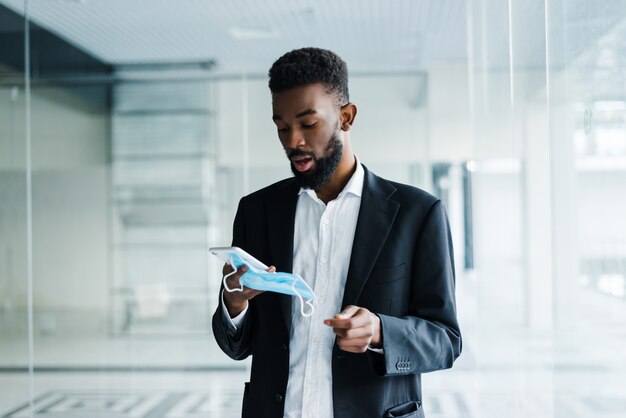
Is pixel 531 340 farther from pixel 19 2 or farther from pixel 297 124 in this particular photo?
pixel 19 2

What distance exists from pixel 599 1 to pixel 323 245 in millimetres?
801

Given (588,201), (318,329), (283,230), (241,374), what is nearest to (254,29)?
(241,374)

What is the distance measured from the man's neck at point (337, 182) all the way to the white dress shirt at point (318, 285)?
0.02 meters

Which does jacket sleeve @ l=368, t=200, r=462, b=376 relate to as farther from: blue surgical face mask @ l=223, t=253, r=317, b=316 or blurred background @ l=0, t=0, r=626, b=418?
blurred background @ l=0, t=0, r=626, b=418

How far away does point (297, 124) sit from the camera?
4.64 feet

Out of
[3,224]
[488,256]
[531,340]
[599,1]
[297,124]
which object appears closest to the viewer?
[297,124]

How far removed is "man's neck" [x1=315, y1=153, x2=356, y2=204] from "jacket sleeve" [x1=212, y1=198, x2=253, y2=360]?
A: 18 centimetres

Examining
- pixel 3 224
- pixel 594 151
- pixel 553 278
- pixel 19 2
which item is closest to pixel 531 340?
pixel 553 278

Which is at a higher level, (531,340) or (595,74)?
(595,74)

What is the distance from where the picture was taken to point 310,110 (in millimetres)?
1408

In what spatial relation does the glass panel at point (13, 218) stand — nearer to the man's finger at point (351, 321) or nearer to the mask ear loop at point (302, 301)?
the mask ear loop at point (302, 301)

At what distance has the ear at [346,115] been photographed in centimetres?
149

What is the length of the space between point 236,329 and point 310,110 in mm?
467

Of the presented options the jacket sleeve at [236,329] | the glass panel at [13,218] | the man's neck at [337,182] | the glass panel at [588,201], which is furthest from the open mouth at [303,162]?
the glass panel at [13,218]
